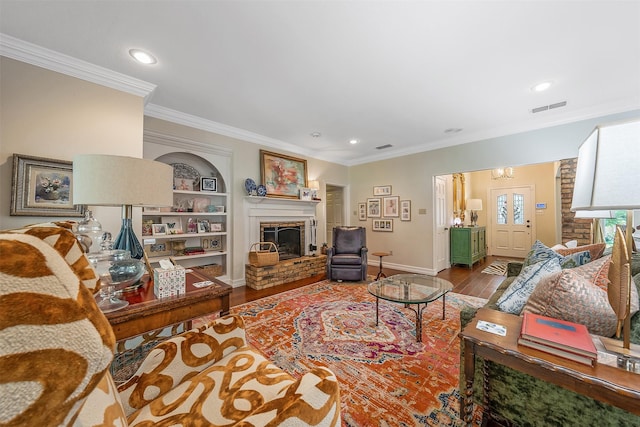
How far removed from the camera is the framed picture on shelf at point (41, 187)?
6.35 feet

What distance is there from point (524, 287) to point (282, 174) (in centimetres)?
378

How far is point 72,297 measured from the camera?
1.01ft

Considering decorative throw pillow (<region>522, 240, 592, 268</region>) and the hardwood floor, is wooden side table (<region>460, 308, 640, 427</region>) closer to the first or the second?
decorative throw pillow (<region>522, 240, 592, 268</region>)

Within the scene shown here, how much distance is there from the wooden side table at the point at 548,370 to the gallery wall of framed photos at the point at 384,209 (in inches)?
154

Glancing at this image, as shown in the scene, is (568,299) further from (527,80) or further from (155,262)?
(155,262)

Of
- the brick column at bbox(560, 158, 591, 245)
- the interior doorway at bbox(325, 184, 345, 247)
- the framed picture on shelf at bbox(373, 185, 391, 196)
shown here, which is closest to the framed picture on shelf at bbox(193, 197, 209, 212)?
the interior doorway at bbox(325, 184, 345, 247)

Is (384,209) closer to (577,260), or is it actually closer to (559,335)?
(577,260)

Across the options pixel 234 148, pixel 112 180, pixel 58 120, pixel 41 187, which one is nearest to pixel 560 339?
pixel 112 180

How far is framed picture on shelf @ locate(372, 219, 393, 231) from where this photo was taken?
17.1 ft

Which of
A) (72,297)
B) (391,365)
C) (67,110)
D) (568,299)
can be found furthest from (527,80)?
(67,110)

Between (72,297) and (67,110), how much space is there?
9.33 ft

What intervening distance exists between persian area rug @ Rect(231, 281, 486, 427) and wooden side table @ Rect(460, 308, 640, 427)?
407 millimetres

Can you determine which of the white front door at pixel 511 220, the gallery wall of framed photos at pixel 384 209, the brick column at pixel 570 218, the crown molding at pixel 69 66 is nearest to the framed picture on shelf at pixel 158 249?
the crown molding at pixel 69 66

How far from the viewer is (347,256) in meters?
4.13
